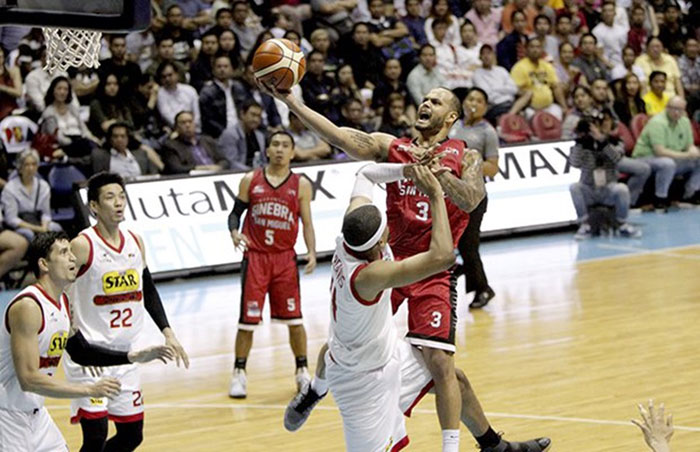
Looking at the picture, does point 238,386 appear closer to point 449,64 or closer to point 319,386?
point 319,386

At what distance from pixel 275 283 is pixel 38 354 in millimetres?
3722

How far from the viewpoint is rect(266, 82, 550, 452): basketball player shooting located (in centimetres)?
698

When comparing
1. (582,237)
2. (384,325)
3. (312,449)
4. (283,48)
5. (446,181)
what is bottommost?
(582,237)

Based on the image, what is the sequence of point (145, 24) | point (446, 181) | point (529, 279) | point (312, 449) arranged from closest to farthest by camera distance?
point (145, 24) < point (446, 181) < point (312, 449) < point (529, 279)

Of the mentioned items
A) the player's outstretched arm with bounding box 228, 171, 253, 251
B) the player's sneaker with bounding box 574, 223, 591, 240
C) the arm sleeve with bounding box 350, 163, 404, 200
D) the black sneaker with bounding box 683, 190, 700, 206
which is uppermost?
the arm sleeve with bounding box 350, 163, 404, 200

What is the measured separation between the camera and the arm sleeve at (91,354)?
6625mm

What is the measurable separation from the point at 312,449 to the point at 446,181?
2110mm

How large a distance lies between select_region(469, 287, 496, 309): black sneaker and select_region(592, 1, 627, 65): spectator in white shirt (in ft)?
27.7

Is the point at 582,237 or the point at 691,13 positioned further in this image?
the point at 691,13

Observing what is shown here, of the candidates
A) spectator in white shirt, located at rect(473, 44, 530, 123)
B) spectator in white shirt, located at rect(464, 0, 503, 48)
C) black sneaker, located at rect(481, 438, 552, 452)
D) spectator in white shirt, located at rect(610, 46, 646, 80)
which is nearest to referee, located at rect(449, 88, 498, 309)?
black sneaker, located at rect(481, 438, 552, 452)

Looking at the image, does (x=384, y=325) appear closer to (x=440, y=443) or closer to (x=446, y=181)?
(x=446, y=181)

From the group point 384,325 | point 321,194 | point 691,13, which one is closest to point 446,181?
point 384,325

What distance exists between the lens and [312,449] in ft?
26.0

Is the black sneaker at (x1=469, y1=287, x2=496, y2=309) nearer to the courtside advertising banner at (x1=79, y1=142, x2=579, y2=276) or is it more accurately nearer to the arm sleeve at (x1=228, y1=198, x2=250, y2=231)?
the courtside advertising banner at (x1=79, y1=142, x2=579, y2=276)
